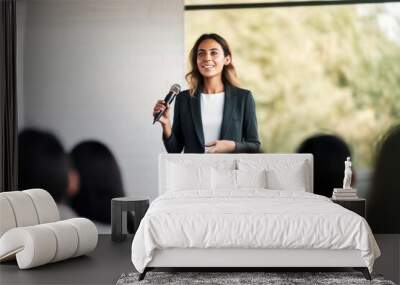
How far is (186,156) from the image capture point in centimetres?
741

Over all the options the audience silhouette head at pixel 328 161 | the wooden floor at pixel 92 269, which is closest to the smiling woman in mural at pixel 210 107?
the audience silhouette head at pixel 328 161

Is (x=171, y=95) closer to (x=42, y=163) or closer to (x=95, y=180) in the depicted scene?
(x=95, y=180)

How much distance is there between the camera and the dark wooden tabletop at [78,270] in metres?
5.17

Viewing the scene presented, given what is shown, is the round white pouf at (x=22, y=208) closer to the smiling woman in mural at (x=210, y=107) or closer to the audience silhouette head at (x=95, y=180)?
the audience silhouette head at (x=95, y=180)

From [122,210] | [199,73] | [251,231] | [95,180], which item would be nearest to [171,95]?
[199,73]

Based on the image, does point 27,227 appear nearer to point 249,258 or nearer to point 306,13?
point 249,258

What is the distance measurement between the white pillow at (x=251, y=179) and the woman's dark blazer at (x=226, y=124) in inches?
27.5

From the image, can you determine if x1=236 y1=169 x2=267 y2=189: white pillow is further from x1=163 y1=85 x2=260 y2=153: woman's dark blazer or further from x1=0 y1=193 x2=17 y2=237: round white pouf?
x1=0 y1=193 x2=17 y2=237: round white pouf

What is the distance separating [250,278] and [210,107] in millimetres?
2858

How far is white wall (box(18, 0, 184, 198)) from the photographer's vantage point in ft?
25.0

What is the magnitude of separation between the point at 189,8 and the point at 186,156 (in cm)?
171

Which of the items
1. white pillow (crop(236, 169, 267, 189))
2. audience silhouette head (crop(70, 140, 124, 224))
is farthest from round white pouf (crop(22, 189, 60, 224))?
white pillow (crop(236, 169, 267, 189))

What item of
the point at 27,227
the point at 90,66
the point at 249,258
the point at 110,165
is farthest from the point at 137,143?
the point at 249,258

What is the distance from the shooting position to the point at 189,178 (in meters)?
6.97
